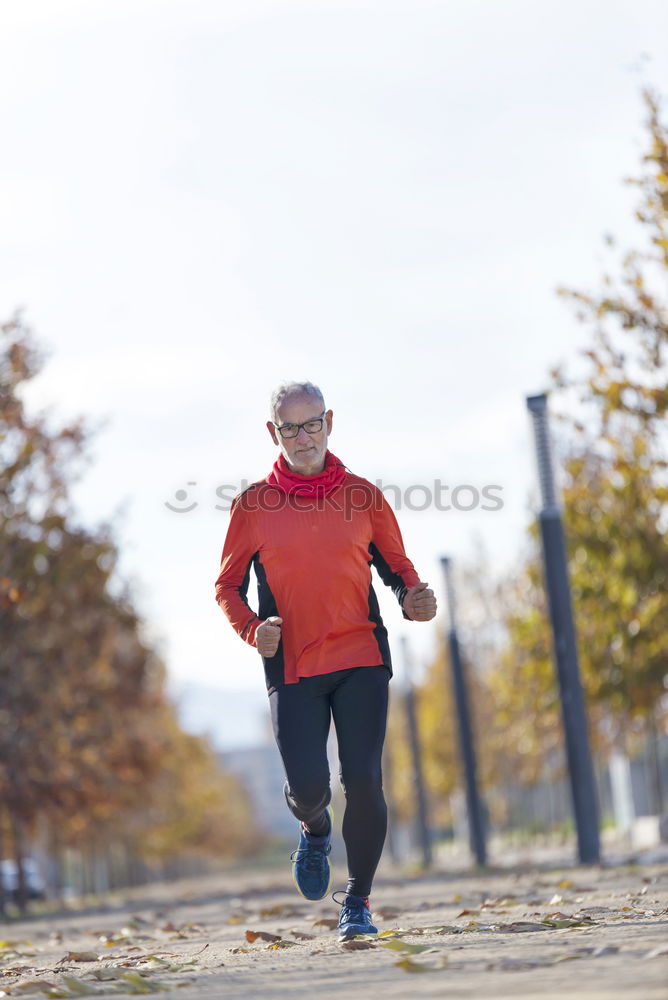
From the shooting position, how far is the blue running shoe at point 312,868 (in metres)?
6.55

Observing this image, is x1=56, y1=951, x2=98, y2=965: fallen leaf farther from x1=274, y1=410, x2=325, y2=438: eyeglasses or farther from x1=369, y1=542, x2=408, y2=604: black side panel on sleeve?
x1=274, y1=410, x2=325, y2=438: eyeglasses

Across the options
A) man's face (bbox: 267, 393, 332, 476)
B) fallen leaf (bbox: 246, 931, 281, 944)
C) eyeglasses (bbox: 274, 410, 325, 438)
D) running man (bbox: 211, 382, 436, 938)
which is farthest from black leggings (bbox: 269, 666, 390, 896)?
fallen leaf (bbox: 246, 931, 281, 944)

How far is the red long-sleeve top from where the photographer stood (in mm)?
6387

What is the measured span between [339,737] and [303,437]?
46.9 inches

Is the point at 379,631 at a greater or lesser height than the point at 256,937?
greater

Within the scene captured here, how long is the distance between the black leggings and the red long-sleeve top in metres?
0.07

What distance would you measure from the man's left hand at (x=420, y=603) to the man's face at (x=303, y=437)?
2.09ft

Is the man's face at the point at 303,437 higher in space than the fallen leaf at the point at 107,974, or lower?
higher

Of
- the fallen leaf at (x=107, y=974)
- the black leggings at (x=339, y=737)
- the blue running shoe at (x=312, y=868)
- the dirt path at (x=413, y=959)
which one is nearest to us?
the dirt path at (x=413, y=959)

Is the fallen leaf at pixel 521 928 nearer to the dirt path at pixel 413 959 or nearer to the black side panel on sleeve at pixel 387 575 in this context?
the dirt path at pixel 413 959

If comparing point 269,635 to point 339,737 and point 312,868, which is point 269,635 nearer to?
point 339,737

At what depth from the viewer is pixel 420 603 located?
252 inches

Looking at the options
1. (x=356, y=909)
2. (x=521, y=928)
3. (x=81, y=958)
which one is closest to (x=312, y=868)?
Result: (x=356, y=909)

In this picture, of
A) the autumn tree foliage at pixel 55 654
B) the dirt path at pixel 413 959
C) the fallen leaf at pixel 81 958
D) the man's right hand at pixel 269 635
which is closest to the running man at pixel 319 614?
the man's right hand at pixel 269 635
